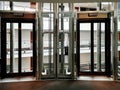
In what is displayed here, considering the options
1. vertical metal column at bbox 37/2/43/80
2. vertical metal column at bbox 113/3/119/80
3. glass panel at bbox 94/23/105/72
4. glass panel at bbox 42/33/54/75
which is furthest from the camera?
glass panel at bbox 94/23/105/72

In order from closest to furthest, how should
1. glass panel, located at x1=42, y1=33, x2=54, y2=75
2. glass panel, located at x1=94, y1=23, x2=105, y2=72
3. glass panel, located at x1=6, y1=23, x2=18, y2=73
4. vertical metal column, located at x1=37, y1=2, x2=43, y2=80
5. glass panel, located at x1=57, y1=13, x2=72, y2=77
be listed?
1. vertical metal column, located at x1=37, y1=2, x2=43, y2=80
2. glass panel, located at x1=57, y1=13, x2=72, y2=77
3. glass panel, located at x1=42, y1=33, x2=54, y2=75
4. glass panel, located at x1=6, y1=23, x2=18, y2=73
5. glass panel, located at x1=94, y1=23, x2=105, y2=72

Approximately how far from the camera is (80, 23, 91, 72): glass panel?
374 inches

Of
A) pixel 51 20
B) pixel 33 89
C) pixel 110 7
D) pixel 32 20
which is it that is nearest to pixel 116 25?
pixel 110 7

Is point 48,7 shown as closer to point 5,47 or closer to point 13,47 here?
point 13,47

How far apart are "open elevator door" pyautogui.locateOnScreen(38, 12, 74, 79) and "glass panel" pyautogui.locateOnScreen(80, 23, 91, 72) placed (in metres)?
1.12

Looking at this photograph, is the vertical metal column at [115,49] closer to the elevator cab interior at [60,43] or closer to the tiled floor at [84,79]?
the elevator cab interior at [60,43]

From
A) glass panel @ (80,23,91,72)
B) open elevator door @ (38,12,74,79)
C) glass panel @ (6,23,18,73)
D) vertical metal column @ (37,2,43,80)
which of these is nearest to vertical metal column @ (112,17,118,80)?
glass panel @ (80,23,91,72)

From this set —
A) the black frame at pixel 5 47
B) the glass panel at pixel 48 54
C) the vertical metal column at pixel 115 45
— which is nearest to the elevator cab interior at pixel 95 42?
the vertical metal column at pixel 115 45

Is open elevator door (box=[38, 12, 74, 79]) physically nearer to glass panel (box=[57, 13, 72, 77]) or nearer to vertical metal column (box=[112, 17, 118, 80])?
glass panel (box=[57, 13, 72, 77])

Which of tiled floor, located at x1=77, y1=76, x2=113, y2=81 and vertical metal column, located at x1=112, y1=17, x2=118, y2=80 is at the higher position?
vertical metal column, located at x1=112, y1=17, x2=118, y2=80

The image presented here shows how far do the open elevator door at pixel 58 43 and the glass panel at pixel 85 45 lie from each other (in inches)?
44.2

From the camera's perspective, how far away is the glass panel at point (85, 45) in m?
9.51

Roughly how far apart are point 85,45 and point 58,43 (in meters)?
2.12

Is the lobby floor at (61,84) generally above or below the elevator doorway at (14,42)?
below
